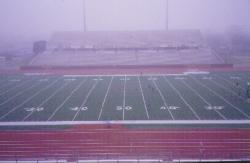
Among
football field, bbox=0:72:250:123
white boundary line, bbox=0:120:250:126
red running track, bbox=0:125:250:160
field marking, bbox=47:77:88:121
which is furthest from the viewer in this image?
field marking, bbox=47:77:88:121

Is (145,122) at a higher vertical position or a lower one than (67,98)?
higher

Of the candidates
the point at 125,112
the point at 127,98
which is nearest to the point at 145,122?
the point at 125,112

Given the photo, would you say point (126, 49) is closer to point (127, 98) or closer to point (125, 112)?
point (127, 98)

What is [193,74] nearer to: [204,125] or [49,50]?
[204,125]

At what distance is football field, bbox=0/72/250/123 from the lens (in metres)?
15.4

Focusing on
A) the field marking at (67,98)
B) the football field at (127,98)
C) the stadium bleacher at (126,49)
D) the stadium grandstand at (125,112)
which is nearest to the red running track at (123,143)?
the stadium grandstand at (125,112)

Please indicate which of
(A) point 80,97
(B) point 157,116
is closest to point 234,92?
(B) point 157,116

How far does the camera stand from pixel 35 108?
1708 centimetres

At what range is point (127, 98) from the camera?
19.0 metres

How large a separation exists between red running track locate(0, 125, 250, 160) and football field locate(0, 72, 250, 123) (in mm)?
1666

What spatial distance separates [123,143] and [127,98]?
7050 mm

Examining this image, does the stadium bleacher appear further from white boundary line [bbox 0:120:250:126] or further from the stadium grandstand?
white boundary line [bbox 0:120:250:126]

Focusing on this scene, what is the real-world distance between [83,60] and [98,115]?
21458 millimetres

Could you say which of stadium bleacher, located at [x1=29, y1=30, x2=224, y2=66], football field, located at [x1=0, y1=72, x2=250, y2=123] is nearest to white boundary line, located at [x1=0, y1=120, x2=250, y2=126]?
football field, located at [x1=0, y1=72, x2=250, y2=123]
